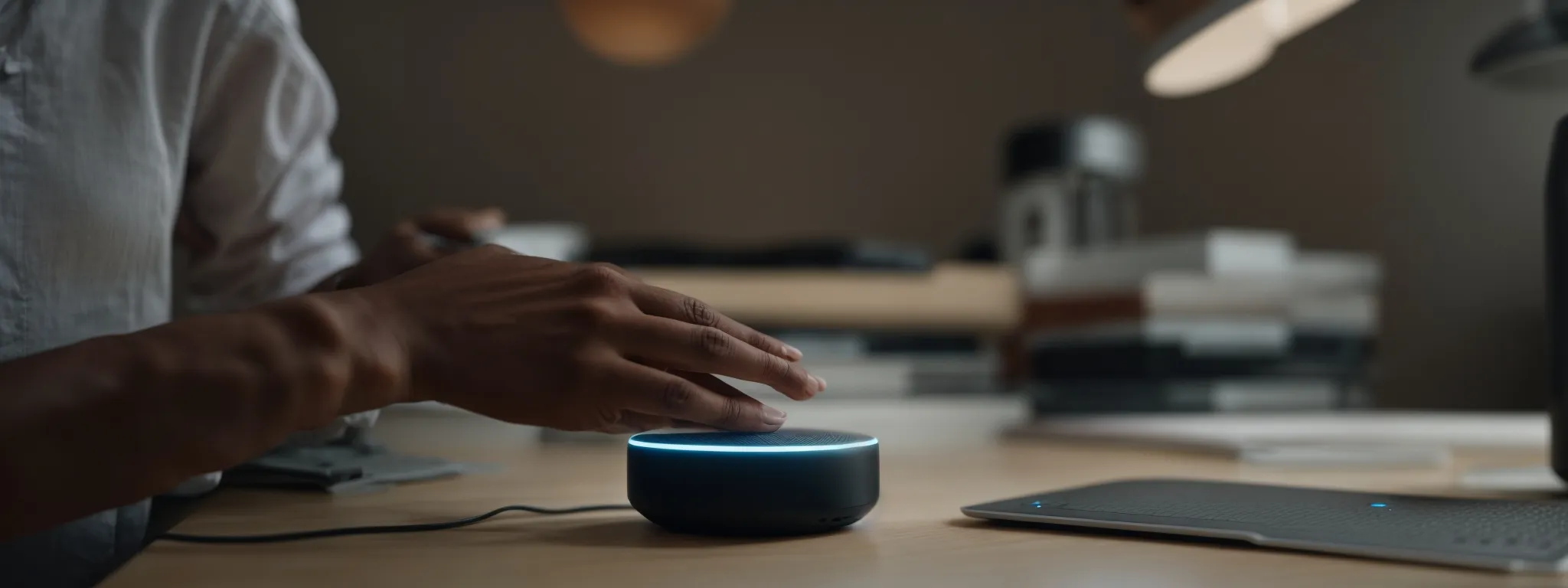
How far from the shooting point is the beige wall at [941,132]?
1463 millimetres

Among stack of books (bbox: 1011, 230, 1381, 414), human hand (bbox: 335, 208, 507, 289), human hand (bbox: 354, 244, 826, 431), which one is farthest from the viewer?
stack of books (bbox: 1011, 230, 1381, 414)

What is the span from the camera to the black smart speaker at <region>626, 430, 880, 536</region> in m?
0.49

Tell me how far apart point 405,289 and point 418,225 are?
376 millimetres

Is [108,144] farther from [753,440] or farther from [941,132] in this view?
[941,132]

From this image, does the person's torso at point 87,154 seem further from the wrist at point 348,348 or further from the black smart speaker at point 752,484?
the black smart speaker at point 752,484

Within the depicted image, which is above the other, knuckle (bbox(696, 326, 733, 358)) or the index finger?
the index finger

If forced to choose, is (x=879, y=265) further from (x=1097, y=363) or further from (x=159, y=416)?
(x=159, y=416)

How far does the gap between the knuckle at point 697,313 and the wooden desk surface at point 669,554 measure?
98mm

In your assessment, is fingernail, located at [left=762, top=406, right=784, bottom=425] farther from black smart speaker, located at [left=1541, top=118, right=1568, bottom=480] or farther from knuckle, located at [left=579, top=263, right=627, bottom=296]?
black smart speaker, located at [left=1541, top=118, right=1568, bottom=480]

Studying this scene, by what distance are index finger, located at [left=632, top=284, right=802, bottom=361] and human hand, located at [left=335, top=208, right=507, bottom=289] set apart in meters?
0.15

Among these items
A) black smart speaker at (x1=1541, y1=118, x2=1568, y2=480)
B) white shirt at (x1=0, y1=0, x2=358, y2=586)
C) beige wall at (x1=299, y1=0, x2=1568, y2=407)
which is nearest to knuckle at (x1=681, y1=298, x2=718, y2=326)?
white shirt at (x1=0, y1=0, x2=358, y2=586)

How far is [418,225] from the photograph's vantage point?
88 centimetres

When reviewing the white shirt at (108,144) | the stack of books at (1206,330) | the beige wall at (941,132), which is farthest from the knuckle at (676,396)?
the beige wall at (941,132)

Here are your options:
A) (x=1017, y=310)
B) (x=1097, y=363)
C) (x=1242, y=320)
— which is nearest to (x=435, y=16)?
(x=1017, y=310)
